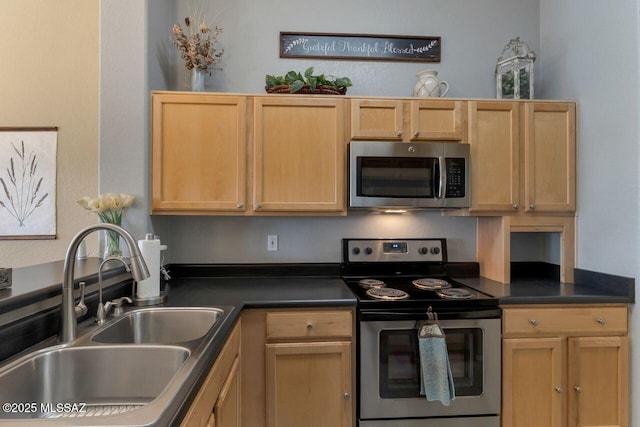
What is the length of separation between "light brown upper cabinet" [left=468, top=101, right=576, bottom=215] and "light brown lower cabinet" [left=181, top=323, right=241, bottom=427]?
1594 millimetres

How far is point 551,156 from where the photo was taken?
2.18 m

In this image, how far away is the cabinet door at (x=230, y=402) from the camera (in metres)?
1.21

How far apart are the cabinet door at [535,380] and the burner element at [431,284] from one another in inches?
17.0

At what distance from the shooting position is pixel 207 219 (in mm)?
2379

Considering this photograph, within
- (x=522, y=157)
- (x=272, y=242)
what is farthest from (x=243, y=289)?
(x=522, y=157)

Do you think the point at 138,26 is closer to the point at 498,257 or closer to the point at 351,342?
the point at 351,342

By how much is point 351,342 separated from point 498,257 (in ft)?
3.75

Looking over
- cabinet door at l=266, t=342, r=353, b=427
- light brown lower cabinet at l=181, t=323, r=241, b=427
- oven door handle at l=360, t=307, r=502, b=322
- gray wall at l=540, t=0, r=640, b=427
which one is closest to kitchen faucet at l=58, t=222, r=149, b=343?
light brown lower cabinet at l=181, t=323, r=241, b=427

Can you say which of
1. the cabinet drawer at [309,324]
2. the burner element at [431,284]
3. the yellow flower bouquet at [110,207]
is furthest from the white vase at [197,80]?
the burner element at [431,284]

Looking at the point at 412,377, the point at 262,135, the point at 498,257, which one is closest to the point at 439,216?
the point at 498,257

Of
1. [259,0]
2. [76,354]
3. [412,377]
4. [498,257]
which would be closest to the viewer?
[76,354]

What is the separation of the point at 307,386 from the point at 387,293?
630 mm

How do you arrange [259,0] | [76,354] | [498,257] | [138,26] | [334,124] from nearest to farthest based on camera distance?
1. [76,354]
2. [138,26]
3. [334,124]
4. [498,257]
5. [259,0]

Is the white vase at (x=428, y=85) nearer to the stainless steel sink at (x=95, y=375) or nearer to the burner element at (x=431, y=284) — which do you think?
the burner element at (x=431, y=284)
